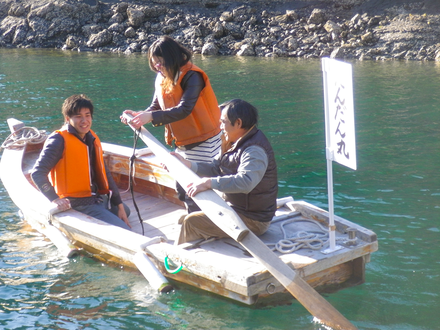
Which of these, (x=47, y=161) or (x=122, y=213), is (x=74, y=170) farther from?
(x=122, y=213)

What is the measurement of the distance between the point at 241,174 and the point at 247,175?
44 millimetres

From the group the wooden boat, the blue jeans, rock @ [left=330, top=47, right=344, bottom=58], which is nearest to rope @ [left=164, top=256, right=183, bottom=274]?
the wooden boat

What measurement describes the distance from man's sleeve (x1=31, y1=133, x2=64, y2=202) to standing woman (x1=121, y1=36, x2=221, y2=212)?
2.47 ft

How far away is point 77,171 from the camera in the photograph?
5238 mm

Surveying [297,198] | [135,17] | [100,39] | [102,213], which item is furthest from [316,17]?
[102,213]

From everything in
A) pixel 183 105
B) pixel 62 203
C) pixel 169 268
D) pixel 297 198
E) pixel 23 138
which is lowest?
pixel 297 198

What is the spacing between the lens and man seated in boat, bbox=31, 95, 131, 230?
5082 millimetres

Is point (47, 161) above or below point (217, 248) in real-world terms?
above

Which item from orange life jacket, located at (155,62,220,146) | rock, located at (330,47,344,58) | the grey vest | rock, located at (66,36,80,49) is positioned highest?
rock, located at (66,36,80,49)

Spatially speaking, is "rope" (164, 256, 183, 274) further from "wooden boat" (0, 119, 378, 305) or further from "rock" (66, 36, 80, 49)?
"rock" (66, 36, 80, 49)

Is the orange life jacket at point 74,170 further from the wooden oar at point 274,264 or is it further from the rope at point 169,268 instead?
the wooden oar at point 274,264

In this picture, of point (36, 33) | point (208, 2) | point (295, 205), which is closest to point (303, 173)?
point (295, 205)

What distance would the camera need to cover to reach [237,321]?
421 cm

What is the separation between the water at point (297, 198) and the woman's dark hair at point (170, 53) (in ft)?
6.19
